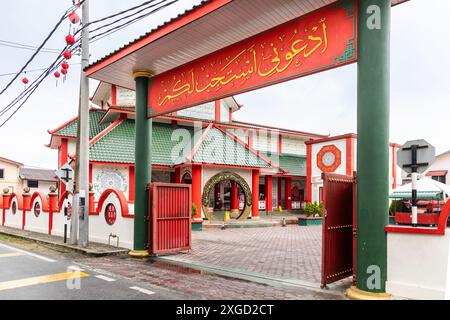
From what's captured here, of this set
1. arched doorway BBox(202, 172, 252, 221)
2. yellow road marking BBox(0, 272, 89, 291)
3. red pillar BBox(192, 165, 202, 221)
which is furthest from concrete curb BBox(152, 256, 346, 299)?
arched doorway BBox(202, 172, 252, 221)

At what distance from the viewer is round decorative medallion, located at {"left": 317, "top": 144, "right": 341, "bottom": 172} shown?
25.0 m

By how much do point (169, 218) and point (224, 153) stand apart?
11.2m

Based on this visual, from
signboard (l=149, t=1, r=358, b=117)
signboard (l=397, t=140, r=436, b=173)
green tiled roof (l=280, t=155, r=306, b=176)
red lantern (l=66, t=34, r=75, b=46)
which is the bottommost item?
signboard (l=397, t=140, r=436, b=173)

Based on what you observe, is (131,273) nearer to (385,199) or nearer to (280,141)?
(385,199)

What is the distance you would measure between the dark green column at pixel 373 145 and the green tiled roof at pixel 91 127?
739 inches

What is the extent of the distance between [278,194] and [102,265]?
22201 mm

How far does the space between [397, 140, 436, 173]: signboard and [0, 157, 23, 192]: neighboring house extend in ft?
163

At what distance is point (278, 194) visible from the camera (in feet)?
98.8

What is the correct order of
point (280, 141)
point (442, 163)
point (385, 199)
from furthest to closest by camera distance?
point (442, 163) → point (280, 141) → point (385, 199)

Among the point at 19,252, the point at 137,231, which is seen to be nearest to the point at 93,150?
the point at 19,252

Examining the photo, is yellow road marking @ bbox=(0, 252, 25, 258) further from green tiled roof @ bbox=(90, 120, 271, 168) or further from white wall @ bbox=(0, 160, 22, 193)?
white wall @ bbox=(0, 160, 22, 193)

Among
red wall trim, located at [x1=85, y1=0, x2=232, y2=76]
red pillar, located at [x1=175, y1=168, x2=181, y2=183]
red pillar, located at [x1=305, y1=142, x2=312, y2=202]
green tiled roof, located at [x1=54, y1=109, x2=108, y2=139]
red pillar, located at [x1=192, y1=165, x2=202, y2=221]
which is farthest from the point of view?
red pillar, located at [x1=305, y1=142, x2=312, y2=202]

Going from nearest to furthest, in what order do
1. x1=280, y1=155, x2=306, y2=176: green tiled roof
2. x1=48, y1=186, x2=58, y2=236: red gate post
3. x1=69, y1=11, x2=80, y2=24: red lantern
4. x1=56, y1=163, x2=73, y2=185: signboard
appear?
x1=69, y1=11, x2=80, y2=24: red lantern → x1=56, y1=163, x2=73, y2=185: signboard → x1=48, y1=186, x2=58, y2=236: red gate post → x1=280, y1=155, x2=306, y2=176: green tiled roof

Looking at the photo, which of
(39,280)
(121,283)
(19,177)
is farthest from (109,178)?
(19,177)
